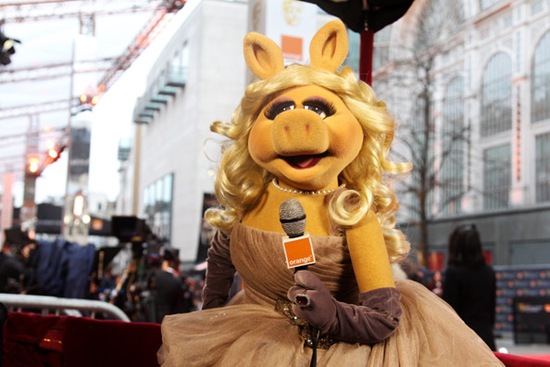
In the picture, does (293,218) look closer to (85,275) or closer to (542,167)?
(85,275)

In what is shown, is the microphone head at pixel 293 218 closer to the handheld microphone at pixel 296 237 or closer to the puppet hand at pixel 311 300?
the handheld microphone at pixel 296 237

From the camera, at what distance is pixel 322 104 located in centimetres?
198

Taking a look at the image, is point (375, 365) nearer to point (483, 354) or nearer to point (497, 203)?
point (483, 354)

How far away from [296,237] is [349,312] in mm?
312

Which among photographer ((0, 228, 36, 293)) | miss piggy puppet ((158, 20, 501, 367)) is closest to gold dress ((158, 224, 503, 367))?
miss piggy puppet ((158, 20, 501, 367))

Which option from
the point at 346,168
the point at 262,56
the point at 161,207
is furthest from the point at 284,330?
the point at 161,207

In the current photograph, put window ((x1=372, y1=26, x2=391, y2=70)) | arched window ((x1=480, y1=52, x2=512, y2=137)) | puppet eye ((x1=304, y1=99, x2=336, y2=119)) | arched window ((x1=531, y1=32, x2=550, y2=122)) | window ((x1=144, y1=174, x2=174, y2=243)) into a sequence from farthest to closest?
1. window ((x1=372, y1=26, x2=391, y2=70))
2. arched window ((x1=480, y1=52, x2=512, y2=137))
3. window ((x1=144, y1=174, x2=174, y2=243))
4. arched window ((x1=531, y1=32, x2=550, y2=122))
5. puppet eye ((x1=304, y1=99, x2=336, y2=119))

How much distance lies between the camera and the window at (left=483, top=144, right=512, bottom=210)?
1551 centimetres

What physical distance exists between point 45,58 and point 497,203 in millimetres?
10799

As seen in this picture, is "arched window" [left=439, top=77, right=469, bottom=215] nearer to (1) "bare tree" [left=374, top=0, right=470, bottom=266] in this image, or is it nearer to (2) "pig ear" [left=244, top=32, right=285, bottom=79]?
(1) "bare tree" [left=374, top=0, right=470, bottom=266]

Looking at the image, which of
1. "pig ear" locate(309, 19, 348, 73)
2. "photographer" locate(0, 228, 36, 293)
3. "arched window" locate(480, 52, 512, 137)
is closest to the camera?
"pig ear" locate(309, 19, 348, 73)

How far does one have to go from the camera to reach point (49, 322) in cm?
274

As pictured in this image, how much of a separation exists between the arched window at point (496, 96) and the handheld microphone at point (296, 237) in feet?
48.5

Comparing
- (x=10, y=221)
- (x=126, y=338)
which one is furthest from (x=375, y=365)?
(x=10, y=221)
